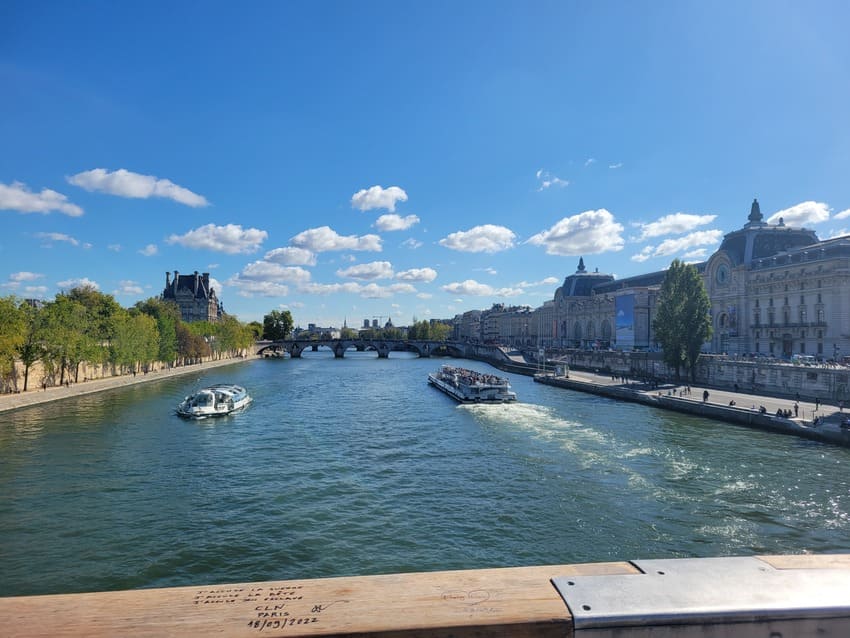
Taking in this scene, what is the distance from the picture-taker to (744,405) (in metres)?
37.2

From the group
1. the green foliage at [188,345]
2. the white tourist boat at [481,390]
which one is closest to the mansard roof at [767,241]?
the white tourist boat at [481,390]

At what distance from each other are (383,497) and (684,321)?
44.5 metres

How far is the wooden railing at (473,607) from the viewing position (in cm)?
260

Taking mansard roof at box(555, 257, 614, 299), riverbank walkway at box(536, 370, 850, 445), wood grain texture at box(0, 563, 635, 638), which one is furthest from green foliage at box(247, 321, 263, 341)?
wood grain texture at box(0, 563, 635, 638)

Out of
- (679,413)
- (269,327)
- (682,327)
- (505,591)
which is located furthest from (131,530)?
(269,327)

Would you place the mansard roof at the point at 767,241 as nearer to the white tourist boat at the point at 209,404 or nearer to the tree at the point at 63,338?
the white tourist boat at the point at 209,404

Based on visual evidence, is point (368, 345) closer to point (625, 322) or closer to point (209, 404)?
point (625, 322)

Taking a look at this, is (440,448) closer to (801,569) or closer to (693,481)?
(693,481)

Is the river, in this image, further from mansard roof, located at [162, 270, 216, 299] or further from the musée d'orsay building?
mansard roof, located at [162, 270, 216, 299]

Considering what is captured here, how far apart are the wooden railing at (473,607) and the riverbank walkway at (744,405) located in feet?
105

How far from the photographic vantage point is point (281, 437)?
30297mm

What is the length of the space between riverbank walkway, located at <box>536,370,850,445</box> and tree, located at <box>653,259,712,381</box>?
120 inches

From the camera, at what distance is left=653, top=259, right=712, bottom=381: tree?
52.3 metres

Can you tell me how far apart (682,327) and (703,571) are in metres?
55.2
